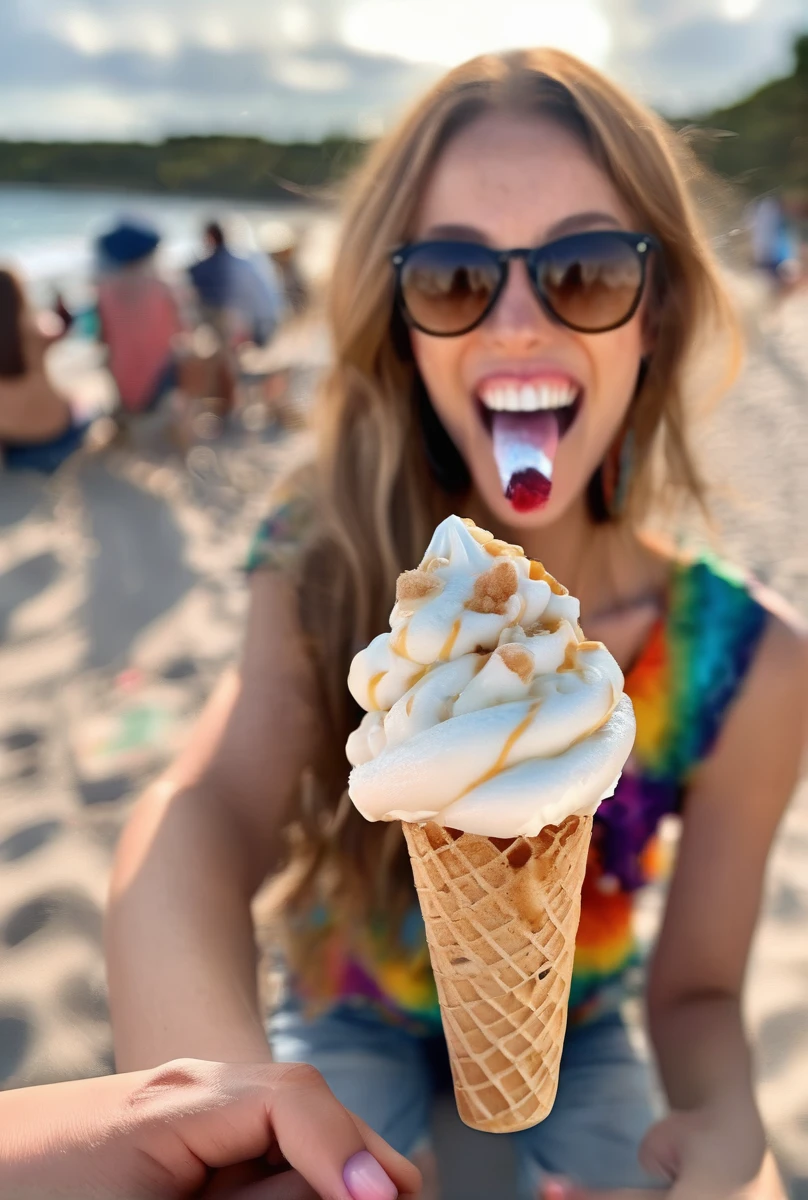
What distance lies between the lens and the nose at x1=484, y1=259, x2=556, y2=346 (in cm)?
158

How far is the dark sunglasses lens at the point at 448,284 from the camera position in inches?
Result: 62.3

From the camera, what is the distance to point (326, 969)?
189 cm

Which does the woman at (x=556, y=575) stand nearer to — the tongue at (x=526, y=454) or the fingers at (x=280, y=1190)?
the tongue at (x=526, y=454)

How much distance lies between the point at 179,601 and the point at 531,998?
3.71 m

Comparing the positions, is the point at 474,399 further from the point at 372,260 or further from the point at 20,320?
the point at 20,320

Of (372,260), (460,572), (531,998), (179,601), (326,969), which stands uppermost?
(372,260)

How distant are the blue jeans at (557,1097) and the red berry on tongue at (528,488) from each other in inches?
44.3

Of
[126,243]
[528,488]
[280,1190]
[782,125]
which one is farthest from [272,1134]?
[782,125]

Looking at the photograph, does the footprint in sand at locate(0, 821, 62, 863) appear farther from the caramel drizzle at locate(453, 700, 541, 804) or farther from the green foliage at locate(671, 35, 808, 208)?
the green foliage at locate(671, 35, 808, 208)

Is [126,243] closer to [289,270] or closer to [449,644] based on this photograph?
[289,270]

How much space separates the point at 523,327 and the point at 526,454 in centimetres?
24

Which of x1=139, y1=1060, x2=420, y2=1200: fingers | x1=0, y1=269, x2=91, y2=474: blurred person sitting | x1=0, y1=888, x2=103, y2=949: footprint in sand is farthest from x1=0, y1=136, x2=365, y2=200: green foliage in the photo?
x1=139, y1=1060, x2=420, y2=1200: fingers

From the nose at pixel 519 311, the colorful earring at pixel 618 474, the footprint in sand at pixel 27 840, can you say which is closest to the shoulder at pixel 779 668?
the colorful earring at pixel 618 474

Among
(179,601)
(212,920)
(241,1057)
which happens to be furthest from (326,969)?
(179,601)
